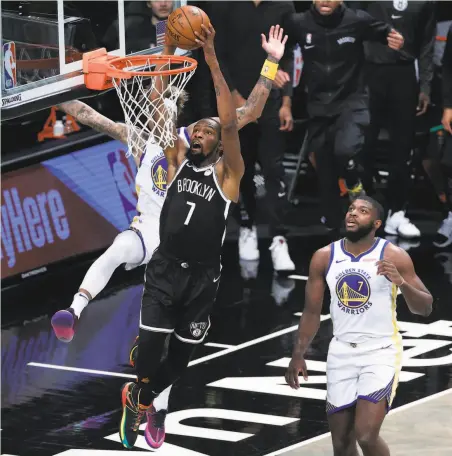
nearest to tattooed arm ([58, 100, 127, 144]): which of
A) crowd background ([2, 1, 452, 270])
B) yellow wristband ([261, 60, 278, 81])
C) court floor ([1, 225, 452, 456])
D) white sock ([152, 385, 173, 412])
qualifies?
crowd background ([2, 1, 452, 270])

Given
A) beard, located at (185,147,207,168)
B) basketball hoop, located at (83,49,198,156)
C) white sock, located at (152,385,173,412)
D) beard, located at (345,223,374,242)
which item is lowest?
white sock, located at (152,385,173,412)

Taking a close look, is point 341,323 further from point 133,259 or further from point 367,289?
point 133,259

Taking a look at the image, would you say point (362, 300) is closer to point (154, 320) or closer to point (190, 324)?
point (190, 324)

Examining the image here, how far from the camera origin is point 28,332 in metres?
11.8

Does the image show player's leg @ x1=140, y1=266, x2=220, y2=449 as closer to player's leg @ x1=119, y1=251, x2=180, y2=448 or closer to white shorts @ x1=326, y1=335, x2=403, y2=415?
player's leg @ x1=119, y1=251, x2=180, y2=448

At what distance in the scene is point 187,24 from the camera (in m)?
8.69

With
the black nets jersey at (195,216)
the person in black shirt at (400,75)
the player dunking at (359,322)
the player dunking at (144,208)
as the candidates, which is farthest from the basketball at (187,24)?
the person in black shirt at (400,75)

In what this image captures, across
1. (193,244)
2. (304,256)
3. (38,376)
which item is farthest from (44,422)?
(304,256)

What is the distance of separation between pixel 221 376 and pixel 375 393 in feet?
8.80

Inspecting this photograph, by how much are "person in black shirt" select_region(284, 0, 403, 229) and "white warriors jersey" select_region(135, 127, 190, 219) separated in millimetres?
2930

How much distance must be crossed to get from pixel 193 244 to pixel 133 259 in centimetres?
156

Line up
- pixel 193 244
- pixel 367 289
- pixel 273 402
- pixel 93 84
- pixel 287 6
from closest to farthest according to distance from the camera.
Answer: pixel 367 289, pixel 193 244, pixel 93 84, pixel 273 402, pixel 287 6

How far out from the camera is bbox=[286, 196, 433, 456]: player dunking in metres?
A: 8.05

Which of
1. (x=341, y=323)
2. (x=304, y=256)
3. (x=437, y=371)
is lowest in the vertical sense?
(x=304, y=256)
